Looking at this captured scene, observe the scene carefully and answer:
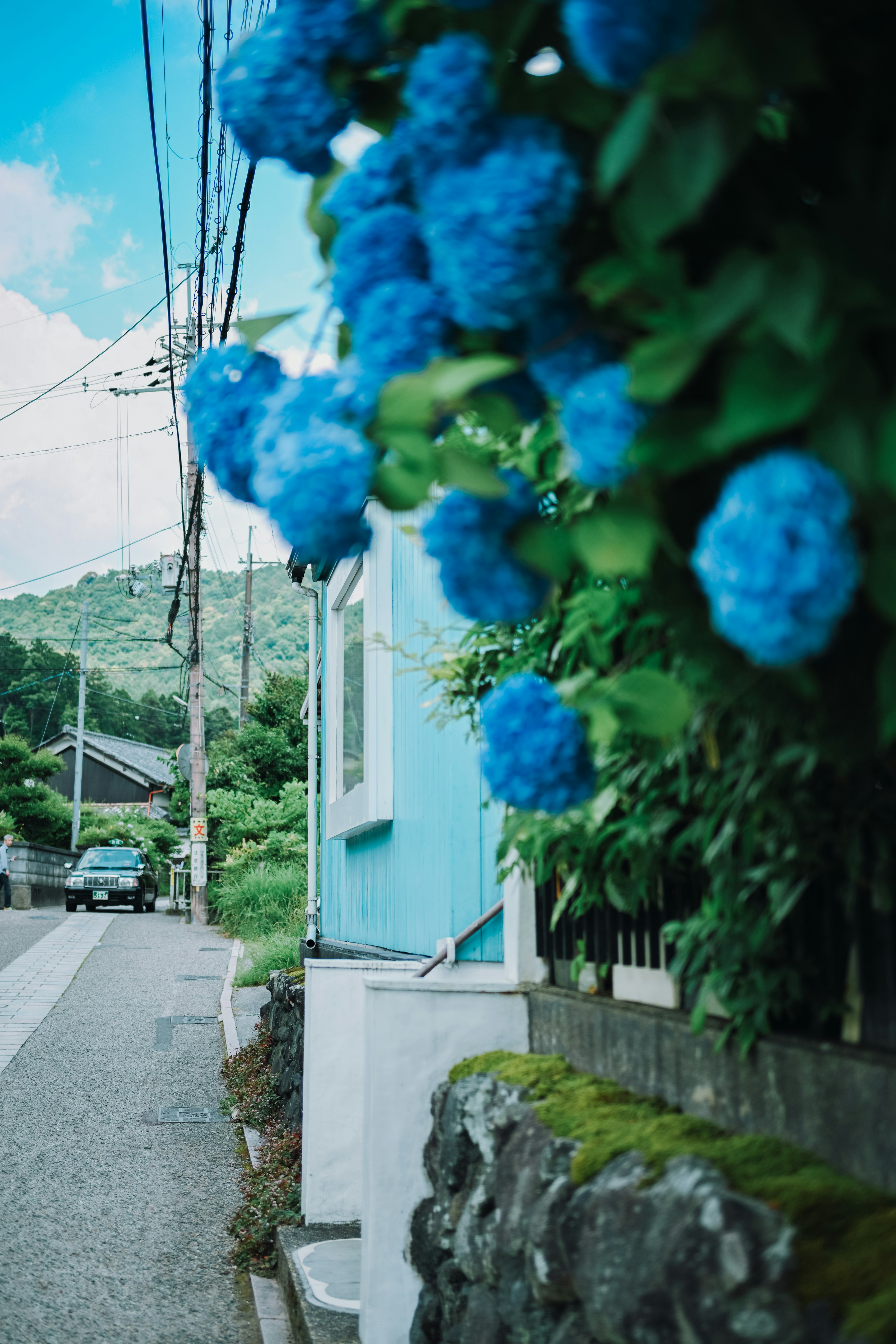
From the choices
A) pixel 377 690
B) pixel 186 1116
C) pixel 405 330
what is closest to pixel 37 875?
pixel 186 1116

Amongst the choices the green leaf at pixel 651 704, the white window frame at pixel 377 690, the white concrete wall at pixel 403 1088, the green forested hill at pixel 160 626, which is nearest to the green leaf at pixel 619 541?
the green leaf at pixel 651 704

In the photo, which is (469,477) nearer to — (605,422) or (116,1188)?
(605,422)

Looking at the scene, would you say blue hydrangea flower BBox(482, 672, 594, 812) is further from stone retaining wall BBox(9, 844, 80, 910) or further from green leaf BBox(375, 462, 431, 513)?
stone retaining wall BBox(9, 844, 80, 910)

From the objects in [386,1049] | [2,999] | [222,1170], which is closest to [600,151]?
[386,1049]

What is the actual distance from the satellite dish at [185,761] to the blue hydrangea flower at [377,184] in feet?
90.9

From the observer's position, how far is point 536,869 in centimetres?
286

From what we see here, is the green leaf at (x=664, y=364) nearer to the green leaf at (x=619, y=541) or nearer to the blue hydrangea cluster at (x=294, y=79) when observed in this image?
the green leaf at (x=619, y=541)

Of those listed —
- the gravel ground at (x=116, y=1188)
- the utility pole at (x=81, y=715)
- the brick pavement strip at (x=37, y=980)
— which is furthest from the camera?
the utility pole at (x=81, y=715)

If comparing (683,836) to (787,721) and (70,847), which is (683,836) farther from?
(70,847)

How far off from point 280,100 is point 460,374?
0.51 metres

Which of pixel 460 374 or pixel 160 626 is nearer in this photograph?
pixel 460 374

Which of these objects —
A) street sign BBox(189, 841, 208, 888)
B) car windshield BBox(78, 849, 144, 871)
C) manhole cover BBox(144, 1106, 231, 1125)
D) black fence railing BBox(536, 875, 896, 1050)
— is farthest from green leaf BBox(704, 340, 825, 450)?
car windshield BBox(78, 849, 144, 871)

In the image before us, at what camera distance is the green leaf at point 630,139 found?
100 centimetres

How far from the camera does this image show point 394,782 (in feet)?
18.7
